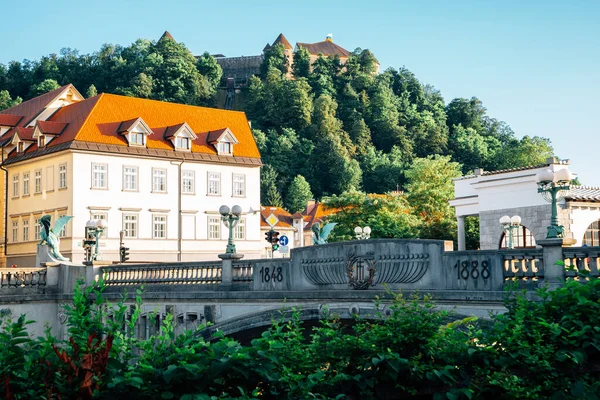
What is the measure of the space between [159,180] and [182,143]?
3334 millimetres

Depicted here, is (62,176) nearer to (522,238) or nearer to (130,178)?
(130,178)

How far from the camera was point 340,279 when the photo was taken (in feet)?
68.1

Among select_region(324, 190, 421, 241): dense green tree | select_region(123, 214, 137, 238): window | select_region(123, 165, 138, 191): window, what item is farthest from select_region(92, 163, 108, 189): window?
select_region(324, 190, 421, 241): dense green tree

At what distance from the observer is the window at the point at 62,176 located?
2217 inches

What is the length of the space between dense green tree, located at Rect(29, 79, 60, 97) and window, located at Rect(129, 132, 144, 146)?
58469 mm

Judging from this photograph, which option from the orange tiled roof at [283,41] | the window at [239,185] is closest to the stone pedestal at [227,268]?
the window at [239,185]

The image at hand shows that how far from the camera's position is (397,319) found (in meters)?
10.9

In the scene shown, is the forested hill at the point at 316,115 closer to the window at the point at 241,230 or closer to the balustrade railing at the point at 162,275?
the window at the point at 241,230

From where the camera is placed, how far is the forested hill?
12250cm

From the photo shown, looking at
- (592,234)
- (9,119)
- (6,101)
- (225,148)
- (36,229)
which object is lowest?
(592,234)

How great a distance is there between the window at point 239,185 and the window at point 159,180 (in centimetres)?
552

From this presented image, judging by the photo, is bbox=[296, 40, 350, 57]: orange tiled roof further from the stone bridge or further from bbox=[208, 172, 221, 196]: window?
the stone bridge

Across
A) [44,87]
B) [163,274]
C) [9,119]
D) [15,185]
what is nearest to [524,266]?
[163,274]

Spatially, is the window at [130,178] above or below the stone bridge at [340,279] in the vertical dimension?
above
